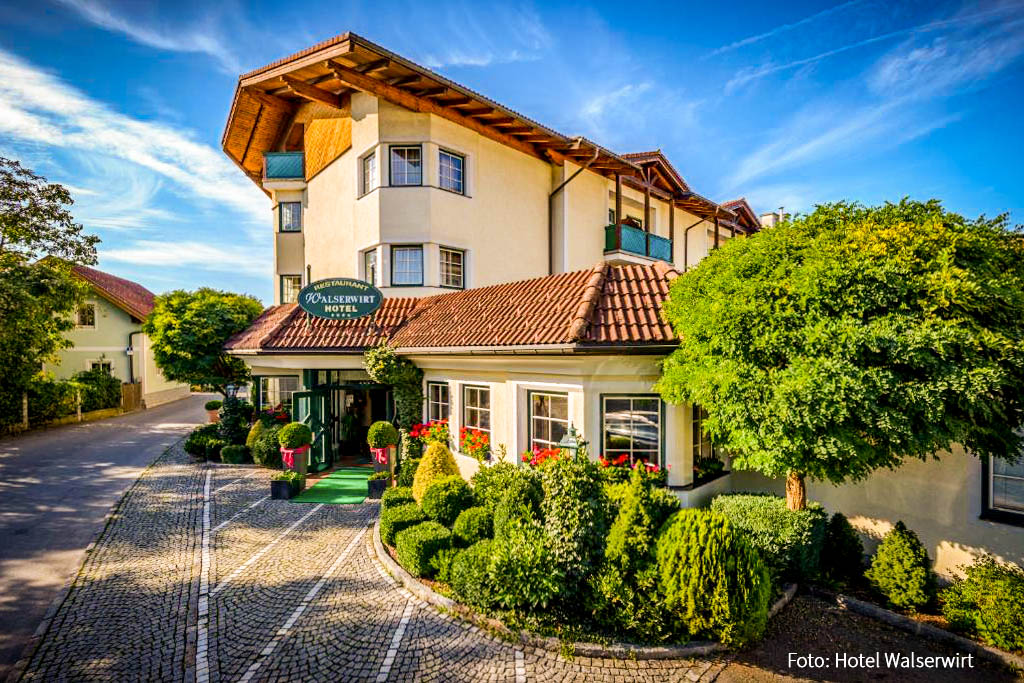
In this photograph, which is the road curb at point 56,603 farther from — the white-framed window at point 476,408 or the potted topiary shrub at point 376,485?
the white-framed window at point 476,408

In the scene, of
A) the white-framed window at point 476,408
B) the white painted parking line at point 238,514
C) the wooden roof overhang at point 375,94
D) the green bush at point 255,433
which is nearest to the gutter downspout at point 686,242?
the wooden roof overhang at point 375,94

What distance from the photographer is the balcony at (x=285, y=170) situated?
1962cm

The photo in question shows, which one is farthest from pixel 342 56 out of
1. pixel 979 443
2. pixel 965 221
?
pixel 979 443

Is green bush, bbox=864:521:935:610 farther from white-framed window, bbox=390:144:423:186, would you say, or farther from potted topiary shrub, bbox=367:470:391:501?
white-framed window, bbox=390:144:423:186

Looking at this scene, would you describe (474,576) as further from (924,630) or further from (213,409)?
(213,409)

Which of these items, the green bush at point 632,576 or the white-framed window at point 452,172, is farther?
the white-framed window at point 452,172

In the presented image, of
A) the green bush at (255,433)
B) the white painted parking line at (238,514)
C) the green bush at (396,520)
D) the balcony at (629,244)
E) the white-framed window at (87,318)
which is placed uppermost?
the balcony at (629,244)

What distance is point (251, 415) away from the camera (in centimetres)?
1931

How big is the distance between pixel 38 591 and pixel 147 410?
1110 inches

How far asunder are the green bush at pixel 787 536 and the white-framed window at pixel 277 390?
15.2 metres

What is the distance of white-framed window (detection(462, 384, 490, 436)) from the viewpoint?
35.6ft

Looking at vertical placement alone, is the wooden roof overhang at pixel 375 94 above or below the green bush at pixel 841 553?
Result: above

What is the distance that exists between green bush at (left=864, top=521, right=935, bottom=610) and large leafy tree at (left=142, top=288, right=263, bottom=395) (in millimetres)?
20675

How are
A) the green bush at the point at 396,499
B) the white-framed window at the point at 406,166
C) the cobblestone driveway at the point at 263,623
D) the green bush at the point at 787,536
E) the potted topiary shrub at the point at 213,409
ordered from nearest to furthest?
the cobblestone driveway at the point at 263,623 → the green bush at the point at 787,536 → the green bush at the point at 396,499 → the white-framed window at the point at 406,166 → the potted topiary shrub at the point at 213,409
